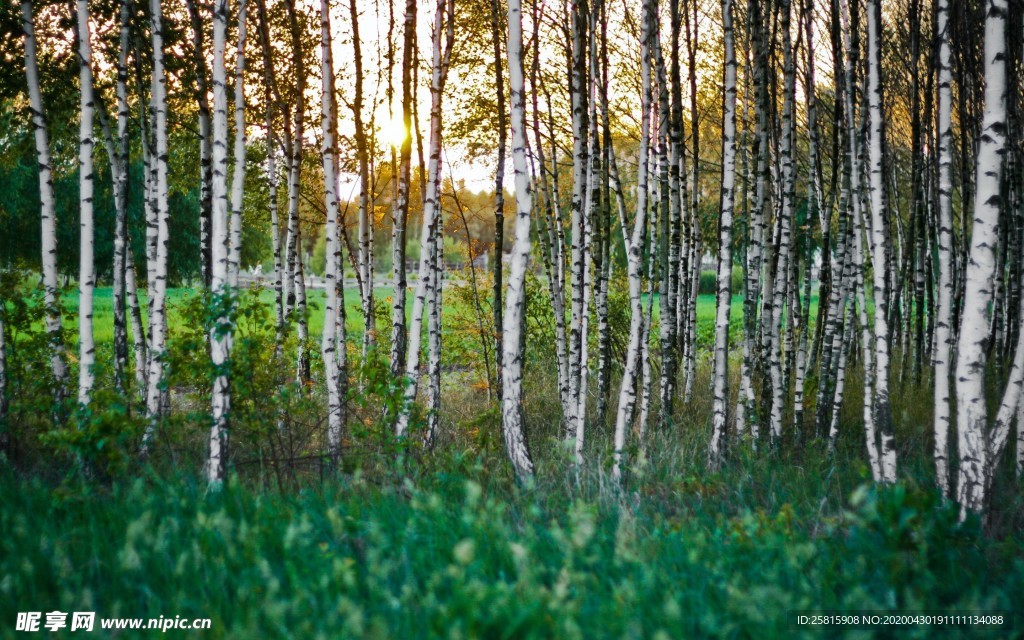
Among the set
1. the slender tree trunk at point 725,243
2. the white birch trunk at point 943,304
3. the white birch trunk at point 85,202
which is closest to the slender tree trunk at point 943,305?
the white birch trunk at point 943,304

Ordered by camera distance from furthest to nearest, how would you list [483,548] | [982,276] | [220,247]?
[220,247] → [982,276] → [483,548]

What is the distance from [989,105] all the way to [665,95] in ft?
8.90

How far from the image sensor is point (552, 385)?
10.2 m

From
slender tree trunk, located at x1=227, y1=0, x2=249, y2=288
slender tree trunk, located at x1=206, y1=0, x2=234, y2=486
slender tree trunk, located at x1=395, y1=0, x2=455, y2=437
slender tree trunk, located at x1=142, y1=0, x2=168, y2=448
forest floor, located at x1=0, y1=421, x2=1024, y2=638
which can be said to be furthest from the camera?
slender tree trunk, located at x1=395, y1=0, x2=455, y2=437

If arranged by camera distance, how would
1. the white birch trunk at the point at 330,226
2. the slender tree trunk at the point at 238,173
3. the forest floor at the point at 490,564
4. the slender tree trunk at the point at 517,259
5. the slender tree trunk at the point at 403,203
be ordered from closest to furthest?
the forest floor at the point at 490,564 → the slender tree trunk at the point at 517,259 → the slender tree trunk at the point at 238,173 → the white birch trunk at the point at 330,226 → the slender tree trunk at the point at 403,203

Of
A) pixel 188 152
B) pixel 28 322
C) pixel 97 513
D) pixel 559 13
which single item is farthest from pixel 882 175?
pixel 188 152

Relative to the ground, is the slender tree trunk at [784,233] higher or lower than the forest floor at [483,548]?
higher

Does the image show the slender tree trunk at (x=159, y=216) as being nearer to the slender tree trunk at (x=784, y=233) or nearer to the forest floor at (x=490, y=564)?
the forest floor at (x=490, y=564)

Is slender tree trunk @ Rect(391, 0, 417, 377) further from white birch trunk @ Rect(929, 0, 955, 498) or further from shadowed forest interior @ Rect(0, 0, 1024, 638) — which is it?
white birch trunk @ Rect(929, 0, 955, 498)

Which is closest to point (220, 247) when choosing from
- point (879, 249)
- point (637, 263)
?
point (637, 263)

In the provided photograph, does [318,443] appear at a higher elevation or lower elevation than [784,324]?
lower

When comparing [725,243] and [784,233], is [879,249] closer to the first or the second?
[725,243]

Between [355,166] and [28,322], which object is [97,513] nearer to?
[28,322]

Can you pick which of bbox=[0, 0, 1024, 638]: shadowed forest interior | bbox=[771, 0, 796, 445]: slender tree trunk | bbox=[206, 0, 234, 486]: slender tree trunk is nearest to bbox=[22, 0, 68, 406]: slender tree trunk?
bbox=[0, 0, 1024, 638]: shadowed forest interior
